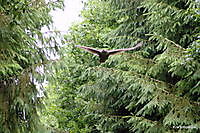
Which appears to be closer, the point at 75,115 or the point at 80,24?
the point at 75,115

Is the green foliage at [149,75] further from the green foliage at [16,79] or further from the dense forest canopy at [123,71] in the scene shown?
the green foliage at [16,79]

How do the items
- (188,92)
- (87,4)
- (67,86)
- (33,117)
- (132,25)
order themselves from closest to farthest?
(33,117) < (188,92) < (132,25) < (67,86) < (87,4)

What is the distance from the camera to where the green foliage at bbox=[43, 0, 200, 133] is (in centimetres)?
345

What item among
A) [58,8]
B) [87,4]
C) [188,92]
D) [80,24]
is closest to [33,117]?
[58,8]

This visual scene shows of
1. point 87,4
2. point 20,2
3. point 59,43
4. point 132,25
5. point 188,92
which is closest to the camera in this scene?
point 20,2

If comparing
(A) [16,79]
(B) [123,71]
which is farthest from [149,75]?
(A) [16,79]

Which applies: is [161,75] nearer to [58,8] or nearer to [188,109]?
[188,109]

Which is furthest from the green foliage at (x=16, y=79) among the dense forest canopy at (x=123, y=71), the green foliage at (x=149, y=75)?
the green foliage at (x=149, y=75)

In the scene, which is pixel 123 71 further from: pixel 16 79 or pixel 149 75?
pixel 16 79

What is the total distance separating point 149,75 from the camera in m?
4.60

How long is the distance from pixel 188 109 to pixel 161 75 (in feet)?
3.34

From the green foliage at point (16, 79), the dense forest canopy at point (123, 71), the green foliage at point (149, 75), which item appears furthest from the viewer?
the green foliage at point (149, 75)

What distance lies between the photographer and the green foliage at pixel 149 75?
3447 mm

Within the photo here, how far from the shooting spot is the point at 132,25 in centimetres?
552
